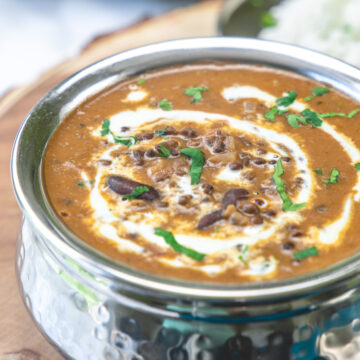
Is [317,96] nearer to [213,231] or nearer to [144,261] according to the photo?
[213,231]

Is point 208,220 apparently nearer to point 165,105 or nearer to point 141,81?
point 165,105

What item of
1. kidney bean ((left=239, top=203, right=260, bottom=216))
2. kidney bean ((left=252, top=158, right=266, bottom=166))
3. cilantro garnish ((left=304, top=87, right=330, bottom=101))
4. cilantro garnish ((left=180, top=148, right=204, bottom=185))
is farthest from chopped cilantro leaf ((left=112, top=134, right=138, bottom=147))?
cilantro garnish ((left=304, top=87, right=330, bottom=101))

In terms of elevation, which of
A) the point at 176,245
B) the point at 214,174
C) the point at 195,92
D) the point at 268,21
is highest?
the point at 268,21

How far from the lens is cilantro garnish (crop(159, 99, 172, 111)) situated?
9.04ft

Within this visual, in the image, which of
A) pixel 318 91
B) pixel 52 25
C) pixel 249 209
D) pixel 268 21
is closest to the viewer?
pixel 249 209

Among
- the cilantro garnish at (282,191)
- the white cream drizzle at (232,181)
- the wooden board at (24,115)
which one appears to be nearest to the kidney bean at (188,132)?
the white cream drizzle at (232,181)

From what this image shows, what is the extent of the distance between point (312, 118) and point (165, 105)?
63 cm

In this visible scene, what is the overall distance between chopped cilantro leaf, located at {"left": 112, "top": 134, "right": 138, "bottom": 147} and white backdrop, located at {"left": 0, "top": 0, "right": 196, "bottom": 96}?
4.07 m

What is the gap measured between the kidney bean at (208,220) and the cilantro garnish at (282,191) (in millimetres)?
236

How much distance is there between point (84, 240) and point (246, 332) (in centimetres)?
61

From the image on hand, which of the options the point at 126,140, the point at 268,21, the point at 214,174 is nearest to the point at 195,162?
the point at 214,174

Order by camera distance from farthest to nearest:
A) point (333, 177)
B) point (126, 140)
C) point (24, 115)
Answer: point (24, 115)
point (126, 140)
point (333, 177)

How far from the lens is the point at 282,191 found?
2.21m

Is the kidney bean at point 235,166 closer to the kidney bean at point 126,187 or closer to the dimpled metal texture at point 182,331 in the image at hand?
the kidney bean at point 126,187
